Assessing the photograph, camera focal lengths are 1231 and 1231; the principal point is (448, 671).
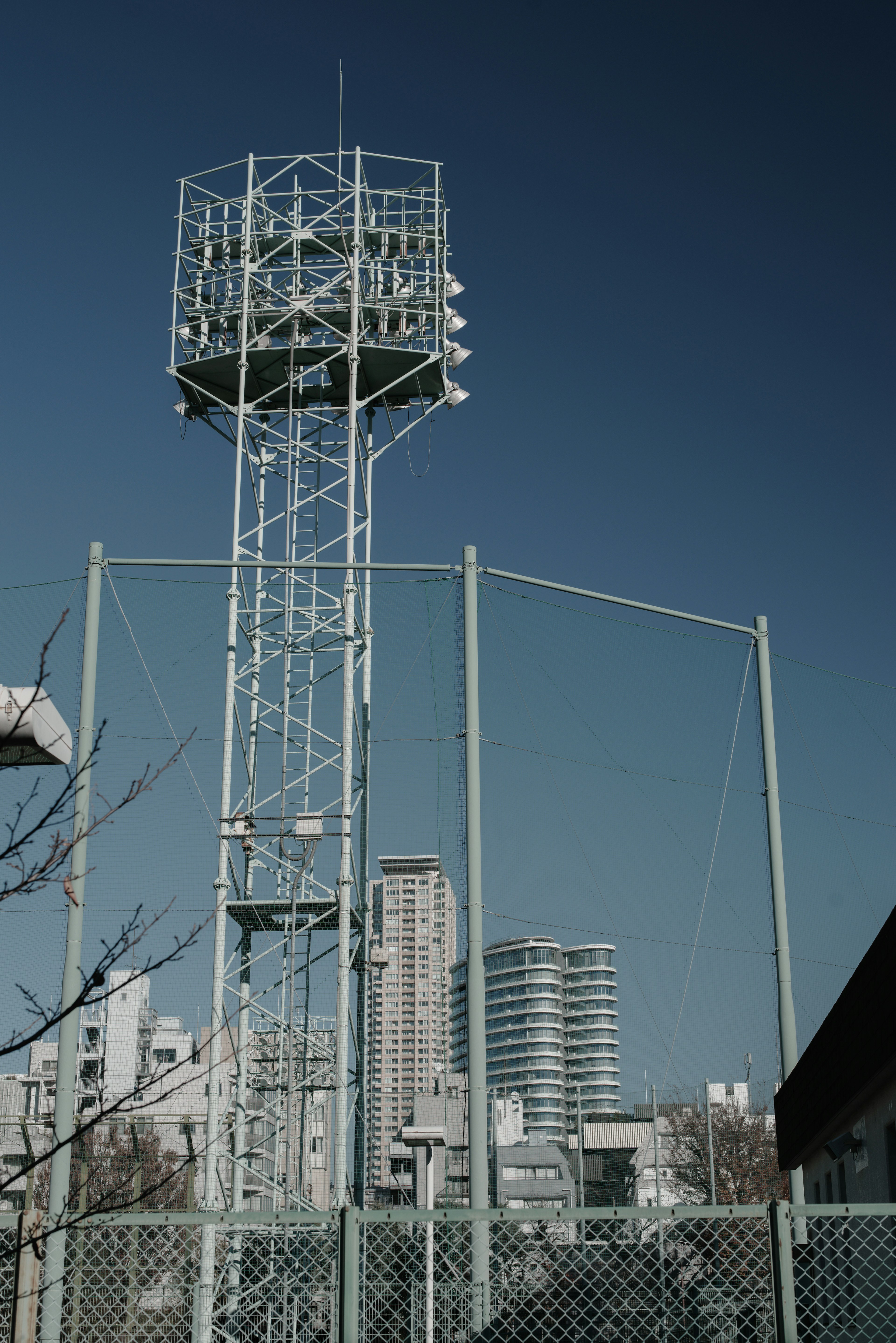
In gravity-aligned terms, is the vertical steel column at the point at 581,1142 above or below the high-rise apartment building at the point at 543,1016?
below

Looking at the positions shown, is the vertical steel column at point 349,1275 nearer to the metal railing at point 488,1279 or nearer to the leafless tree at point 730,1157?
the metal railing at point 488,1279

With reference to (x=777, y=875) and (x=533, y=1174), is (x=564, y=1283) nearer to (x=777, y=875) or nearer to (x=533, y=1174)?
(x=777, y=875)

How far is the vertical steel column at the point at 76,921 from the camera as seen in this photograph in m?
8.12

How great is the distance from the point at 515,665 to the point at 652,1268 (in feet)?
17.6

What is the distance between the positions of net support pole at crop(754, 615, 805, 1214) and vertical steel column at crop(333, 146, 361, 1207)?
364cm

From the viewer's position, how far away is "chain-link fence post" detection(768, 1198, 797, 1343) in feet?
14.1

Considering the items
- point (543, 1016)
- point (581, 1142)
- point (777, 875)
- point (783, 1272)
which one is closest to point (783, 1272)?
point (783, 1272)

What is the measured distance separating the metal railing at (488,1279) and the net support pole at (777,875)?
1.31 meters

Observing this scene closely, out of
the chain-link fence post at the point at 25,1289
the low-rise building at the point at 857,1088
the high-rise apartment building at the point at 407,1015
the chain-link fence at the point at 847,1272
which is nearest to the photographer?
the chain-link fence post at the point at 25,1289

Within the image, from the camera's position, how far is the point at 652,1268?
20.7 feet

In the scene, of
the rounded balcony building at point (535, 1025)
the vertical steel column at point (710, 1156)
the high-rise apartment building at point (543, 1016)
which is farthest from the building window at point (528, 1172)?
the rounded balcony building at point (535, 1025)

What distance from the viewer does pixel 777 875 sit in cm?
1088

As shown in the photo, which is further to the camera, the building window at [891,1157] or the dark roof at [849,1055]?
the building window at [891,1157]

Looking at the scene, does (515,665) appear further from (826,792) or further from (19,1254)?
(19,1254)
